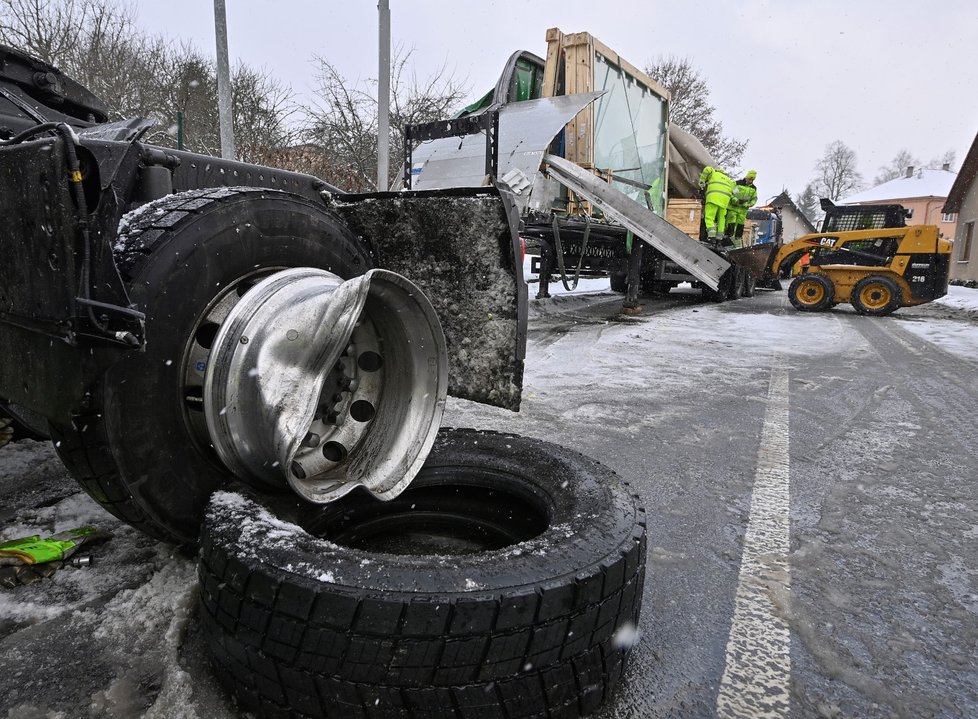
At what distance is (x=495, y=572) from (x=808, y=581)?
1369 millimetres

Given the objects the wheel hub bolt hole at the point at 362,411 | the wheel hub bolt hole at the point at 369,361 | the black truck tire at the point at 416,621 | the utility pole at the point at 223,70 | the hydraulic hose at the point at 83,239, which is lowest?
the black truck tire at the point at 416,621

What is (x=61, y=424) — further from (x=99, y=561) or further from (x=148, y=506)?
(x=99, y=561)

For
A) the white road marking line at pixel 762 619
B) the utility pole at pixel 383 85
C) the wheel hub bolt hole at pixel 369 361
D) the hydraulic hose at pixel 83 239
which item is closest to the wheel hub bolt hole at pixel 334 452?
the wheel hub bolt hole at pixel 369 361

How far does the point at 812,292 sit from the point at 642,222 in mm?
6280

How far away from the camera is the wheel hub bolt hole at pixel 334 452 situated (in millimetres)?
2020

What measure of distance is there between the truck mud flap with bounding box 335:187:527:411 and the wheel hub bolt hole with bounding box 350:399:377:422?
44cm

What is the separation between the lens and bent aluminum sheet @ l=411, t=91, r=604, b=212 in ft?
22.3

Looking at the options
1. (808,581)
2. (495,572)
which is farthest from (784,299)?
(495,572)

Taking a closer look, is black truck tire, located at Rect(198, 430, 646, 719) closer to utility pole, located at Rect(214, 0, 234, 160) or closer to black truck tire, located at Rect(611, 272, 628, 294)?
utility pole, located at Rect(214, 0, 234, 160)

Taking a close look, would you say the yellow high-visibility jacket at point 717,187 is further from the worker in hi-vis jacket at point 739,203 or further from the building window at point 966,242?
the building window at point 966,242

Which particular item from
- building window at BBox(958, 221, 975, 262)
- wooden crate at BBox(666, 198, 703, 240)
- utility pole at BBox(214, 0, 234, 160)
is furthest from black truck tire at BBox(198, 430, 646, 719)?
building window at BBox(958, 221, 975, 262)

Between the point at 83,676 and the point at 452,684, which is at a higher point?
the point at 452,684

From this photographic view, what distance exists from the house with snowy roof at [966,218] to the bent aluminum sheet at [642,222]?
24.4 meters

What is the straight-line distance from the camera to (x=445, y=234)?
2.34m
